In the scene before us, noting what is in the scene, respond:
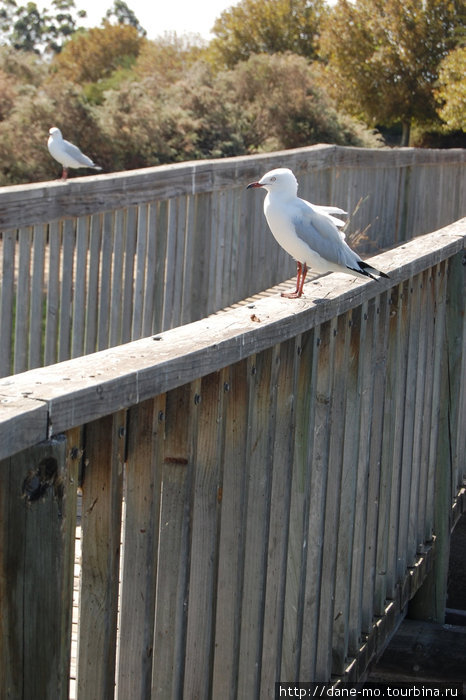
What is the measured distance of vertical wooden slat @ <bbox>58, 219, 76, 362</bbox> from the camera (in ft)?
15.8

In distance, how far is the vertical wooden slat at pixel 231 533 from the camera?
7.62 feet

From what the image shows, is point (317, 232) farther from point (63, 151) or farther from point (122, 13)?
point (122, 13)

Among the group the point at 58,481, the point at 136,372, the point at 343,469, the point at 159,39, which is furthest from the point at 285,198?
the point at 159,39

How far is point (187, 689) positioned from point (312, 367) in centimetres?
95

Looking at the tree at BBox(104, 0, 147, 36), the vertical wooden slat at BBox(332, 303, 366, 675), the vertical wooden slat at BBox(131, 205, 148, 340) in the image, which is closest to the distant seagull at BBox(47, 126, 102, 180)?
the vertical wooden slat at BBox(131, 205, 148, 340)

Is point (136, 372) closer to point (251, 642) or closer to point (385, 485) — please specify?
point (251, 642)

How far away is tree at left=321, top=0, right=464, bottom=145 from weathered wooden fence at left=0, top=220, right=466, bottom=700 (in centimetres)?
3538

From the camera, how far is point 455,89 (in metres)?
29.8

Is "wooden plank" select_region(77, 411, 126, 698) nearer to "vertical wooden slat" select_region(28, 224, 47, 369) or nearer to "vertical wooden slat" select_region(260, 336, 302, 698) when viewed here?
"vertical wooden slat" select_region(260, 336, 302, 698)

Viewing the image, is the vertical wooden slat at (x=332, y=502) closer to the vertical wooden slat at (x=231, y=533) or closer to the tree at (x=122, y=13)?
the vertical wooden slat at (x=231, y=533)


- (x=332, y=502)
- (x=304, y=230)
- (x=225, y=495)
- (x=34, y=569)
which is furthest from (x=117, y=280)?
(x=34, y=569)

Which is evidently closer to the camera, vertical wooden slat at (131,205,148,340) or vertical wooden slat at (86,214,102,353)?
vertical wooden slat at (86,214,102,353)

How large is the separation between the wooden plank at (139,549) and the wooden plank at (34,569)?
0.97 feet

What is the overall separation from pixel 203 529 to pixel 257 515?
31 centimetres
